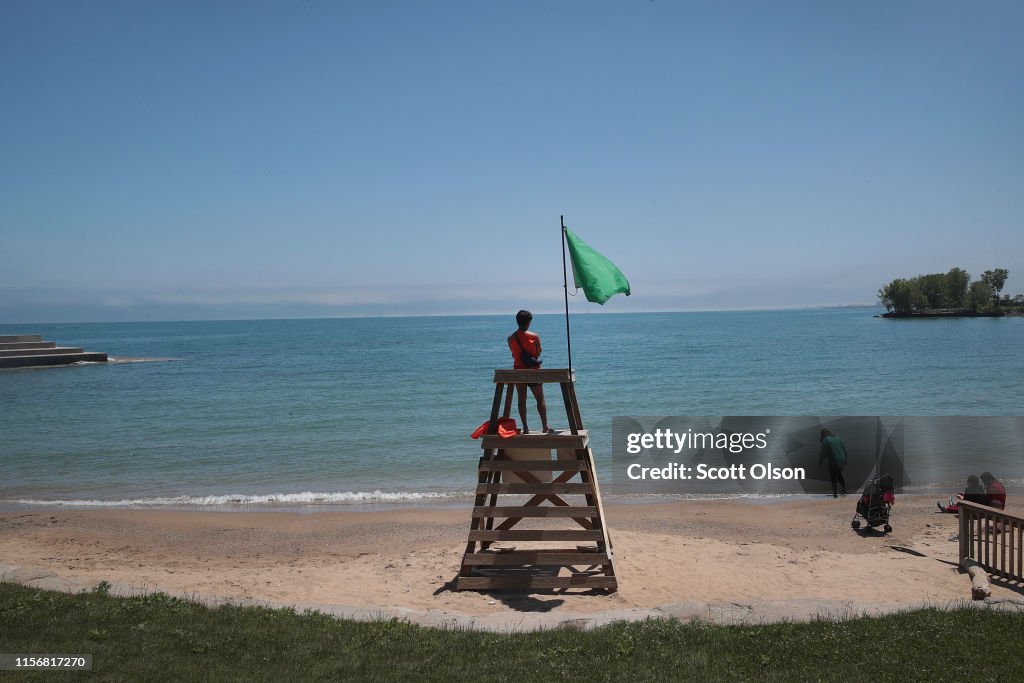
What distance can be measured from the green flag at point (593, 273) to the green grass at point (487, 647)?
3.89 m

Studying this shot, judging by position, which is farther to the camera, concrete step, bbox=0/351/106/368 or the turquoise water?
concrete step, bbox=0/351/106/368

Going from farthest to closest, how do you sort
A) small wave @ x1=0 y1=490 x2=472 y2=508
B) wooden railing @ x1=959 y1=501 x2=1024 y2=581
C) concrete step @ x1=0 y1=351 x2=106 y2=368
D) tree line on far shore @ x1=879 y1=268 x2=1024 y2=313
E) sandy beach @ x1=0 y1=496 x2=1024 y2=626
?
1. tree line on far shore @ x1=879 y1=268 x2=1024 y2=313
2. concrete step @ x1=0 y1=351 x2=106 y2=368
3. small wave @ x1=0 y1=490 x2=472 y2=508
4. wooden railing @ x1=959 y1=501 x2=1024 y2=581
5. sandy beach @ x1=0 y1=496 x2=1024 y2=626

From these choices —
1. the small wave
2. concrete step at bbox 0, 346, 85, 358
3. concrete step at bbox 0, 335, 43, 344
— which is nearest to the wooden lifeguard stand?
the small wave

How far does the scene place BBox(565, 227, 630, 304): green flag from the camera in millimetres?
8977

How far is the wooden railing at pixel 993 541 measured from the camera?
9.38m

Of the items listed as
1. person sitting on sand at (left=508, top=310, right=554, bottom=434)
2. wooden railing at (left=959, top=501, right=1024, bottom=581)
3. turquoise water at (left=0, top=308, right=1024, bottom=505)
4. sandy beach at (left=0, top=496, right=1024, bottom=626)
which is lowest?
turquoise water at (left=0, top=308, right=1024, bottom=505)

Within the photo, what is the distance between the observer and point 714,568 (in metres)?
11.0

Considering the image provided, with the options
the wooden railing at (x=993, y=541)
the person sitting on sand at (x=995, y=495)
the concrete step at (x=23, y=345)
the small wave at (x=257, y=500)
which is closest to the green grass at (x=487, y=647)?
the wooden railing at (x=993, y=541)

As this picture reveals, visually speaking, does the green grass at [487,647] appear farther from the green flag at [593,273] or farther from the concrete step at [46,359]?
the concrete step at [46,359]

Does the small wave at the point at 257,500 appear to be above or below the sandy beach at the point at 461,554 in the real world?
below

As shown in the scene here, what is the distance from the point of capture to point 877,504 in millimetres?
13133

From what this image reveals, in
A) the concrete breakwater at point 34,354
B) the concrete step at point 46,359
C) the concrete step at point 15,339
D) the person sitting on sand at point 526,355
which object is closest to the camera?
the person sitting on sand at point 526,355

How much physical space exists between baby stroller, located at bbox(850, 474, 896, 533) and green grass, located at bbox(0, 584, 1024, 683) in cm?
619

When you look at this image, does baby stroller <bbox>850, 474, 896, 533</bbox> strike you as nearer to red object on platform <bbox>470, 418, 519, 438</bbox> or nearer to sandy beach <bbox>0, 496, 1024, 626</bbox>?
sandy beach <bbox>0, 496, 1024, 626</bbox>
